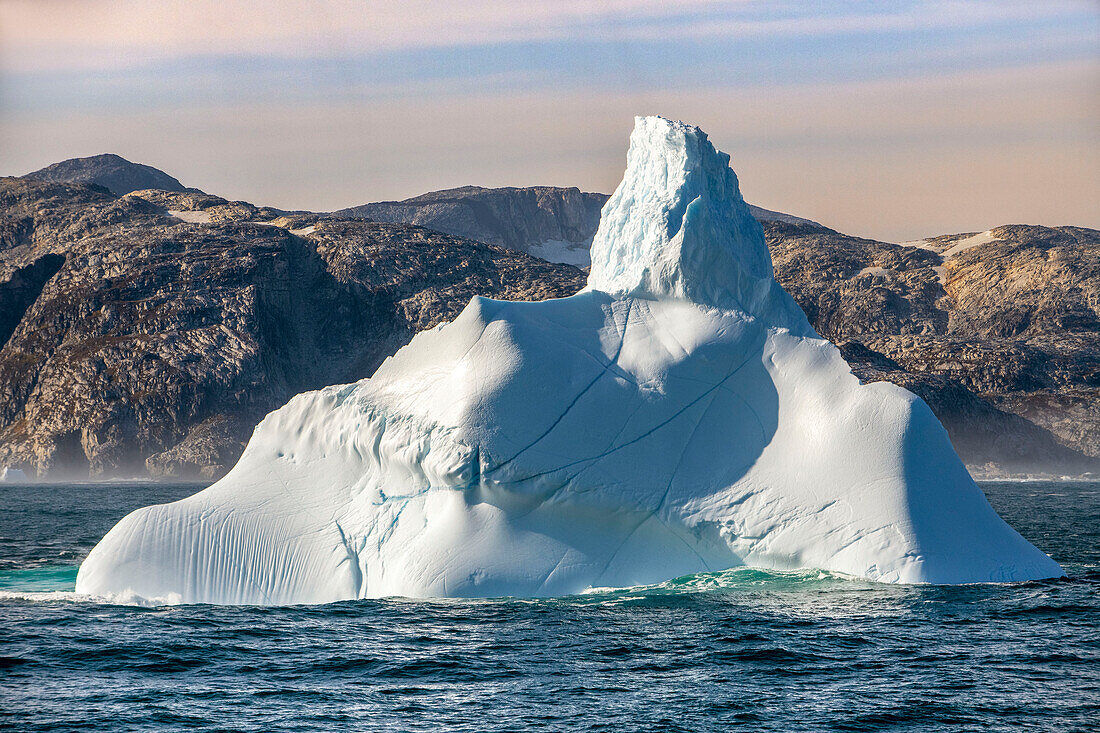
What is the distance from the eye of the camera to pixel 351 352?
118 metres

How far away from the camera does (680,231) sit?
2392cm

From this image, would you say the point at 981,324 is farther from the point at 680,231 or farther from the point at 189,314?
the point at 680,231

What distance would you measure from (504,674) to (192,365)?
93956mm

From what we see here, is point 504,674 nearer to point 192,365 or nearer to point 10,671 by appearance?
point 10,671

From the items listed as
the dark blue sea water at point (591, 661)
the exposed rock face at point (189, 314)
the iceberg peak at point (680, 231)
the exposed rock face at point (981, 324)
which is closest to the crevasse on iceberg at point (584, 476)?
the iceberg peak at point (680, 231)

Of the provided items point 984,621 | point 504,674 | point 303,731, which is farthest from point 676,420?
point 303,731

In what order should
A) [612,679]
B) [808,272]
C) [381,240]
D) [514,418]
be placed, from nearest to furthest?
[612,679]
[514,418]
[381,240]
[808,272]

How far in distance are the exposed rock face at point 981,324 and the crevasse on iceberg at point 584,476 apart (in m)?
77.9

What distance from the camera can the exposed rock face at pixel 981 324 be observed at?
9969 cm

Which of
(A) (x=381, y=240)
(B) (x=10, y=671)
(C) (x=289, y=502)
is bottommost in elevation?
(B) (x=10, y=671)

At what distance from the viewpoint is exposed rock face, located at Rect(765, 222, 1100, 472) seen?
99688 millimetres

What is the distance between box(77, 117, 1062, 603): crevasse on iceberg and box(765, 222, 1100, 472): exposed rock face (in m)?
77.9

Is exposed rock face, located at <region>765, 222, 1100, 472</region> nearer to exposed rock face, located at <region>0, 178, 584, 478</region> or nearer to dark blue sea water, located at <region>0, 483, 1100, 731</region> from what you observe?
exposed rock face, located at <region>0, 178, 584, 478</region>

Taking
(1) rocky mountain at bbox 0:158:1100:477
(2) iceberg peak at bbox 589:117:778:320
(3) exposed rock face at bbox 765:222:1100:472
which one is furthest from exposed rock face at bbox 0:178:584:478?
(2) iceberg peak at bbox 589:117:778:320
